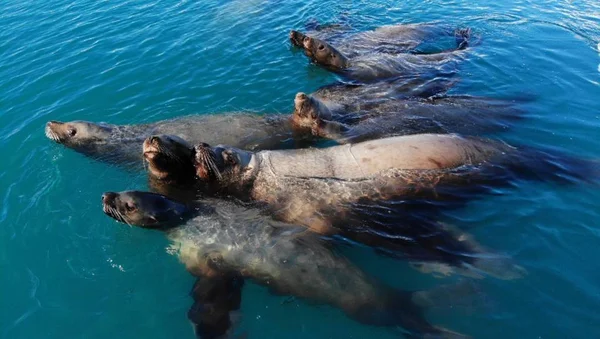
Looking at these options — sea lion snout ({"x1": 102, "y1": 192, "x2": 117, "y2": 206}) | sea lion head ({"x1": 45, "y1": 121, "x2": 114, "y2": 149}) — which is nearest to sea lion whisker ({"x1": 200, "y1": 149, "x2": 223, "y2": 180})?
sea lion snout ({"x1": 102, "y1": 192, "x2": 117, "y2": 206})

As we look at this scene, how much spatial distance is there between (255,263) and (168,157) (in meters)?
2.77

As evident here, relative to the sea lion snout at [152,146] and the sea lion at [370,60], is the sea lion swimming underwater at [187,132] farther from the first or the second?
the sea lion at [370,60]

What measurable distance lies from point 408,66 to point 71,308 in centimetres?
1061

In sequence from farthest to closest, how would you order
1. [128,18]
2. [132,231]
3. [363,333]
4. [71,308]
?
1. [128,18]
2. [132,231]
3. [71,308]
4. [363,333]

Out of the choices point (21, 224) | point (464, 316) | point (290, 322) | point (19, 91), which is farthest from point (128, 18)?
point (464, 316)

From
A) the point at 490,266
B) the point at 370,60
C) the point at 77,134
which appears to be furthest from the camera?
the point at 370,60

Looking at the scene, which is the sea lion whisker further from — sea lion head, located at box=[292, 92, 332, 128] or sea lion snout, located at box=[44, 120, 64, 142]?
sea lion snout, located at box=[44, 120, 64, 142]

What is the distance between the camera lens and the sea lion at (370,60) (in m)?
13.2

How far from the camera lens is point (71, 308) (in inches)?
277

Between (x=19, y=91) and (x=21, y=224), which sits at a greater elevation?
(x=19, y=91)

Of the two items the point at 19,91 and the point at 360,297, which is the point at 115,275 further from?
the point at 19,91

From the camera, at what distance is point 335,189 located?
27.2 ft

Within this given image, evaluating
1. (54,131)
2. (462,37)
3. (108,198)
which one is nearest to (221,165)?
(108,198)

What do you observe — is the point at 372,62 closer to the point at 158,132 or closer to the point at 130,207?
the point at 158,132
